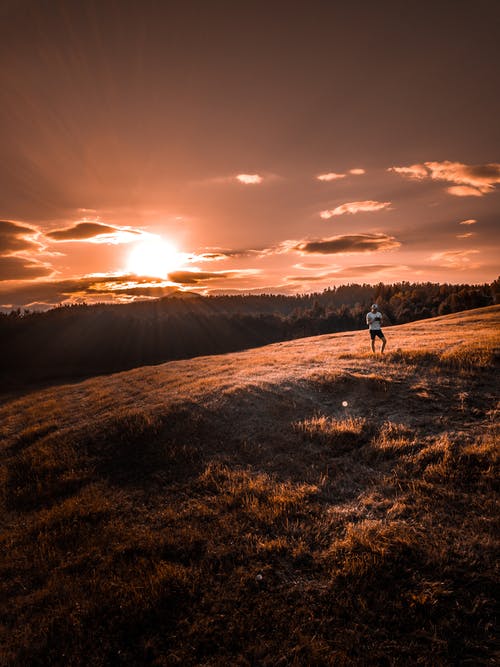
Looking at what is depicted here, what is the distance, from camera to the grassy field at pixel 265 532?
5.40 metres

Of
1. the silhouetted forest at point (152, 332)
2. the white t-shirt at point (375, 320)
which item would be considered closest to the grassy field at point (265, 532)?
the white t-shirt at point (375, 320)

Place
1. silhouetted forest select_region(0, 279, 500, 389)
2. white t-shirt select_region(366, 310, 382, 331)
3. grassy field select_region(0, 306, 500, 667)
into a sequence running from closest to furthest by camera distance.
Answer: grassy field select_region(0, 306, 500, 667) → white t-shirt select_region(366, 310, 382, 331) → silhouetted forest select_region(0, 279, 500, 389)

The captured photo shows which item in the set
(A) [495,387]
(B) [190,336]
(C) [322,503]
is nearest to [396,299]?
(B) [190,336]

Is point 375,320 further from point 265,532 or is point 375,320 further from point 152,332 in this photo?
point 152,332

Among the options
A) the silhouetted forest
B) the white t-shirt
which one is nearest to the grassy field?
the white t-shirt

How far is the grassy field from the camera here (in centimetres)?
540

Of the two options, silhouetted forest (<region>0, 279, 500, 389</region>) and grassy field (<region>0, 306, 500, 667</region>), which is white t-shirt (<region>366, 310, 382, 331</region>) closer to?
grassy field (<region>0, 306, 500, 667</region>)

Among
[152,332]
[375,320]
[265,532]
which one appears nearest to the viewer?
[265,532]

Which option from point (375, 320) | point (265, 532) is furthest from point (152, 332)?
point (265, 532)

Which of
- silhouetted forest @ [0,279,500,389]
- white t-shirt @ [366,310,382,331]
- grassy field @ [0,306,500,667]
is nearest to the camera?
grassy field @ [0,306,500,667]

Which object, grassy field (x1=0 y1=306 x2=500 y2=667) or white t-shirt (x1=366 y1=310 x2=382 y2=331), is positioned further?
white t-shirt (x1=366 y1=310 x2=382 y2=331)

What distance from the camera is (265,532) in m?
8.02

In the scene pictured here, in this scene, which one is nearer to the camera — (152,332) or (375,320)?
(375,320)

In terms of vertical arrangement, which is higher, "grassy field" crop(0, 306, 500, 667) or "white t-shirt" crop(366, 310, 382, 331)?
"white t-shirt" crop(366, 310, 382, 331)
